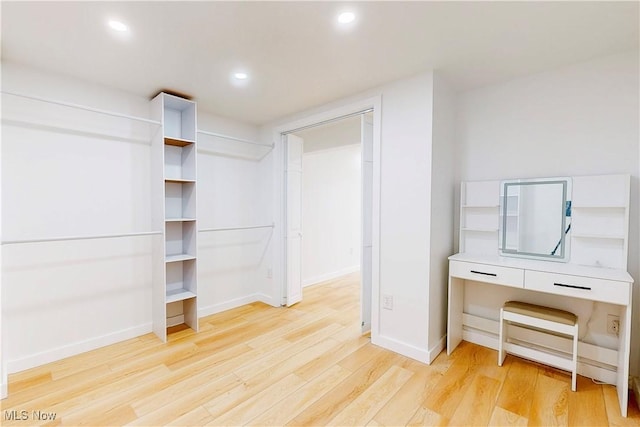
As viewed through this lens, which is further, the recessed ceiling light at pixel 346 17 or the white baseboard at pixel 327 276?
the white baseboard at pixel 327 276

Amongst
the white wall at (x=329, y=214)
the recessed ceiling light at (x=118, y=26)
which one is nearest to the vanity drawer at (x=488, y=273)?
the white wall at (x=329, y=214)

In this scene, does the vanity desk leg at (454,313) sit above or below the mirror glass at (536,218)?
below

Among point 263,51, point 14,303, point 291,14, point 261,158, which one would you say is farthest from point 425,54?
point 14,303

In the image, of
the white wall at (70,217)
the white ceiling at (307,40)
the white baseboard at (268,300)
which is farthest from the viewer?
the white baseboard at (268,300)

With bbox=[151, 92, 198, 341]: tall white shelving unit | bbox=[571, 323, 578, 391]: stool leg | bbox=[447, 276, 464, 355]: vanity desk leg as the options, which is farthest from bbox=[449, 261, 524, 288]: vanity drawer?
bbox=[151, 92, 198, 341]: tall white shelving unit

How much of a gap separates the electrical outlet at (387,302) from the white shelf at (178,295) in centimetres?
188

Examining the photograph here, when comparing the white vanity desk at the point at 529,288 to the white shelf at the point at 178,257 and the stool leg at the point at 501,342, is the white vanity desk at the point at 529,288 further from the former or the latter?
the white shelf at the point at 178,257

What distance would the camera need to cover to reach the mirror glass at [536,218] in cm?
229

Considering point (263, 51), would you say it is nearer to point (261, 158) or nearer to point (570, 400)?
point (261, 158)

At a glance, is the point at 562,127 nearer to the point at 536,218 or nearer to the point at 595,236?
the point at 536,218

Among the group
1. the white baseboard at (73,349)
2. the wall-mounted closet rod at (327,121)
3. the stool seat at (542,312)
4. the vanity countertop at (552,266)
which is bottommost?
the white baseboard at (73,349)

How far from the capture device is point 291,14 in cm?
167

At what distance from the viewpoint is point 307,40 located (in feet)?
6.35

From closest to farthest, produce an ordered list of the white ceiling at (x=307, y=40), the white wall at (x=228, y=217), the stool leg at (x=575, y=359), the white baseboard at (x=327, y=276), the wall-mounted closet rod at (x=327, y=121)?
1. the white ceiling at (x=307, y=40)
2. the stool leg at (x=575, y=359)
3. the wall-mounted closet rod at (x=327, y=121)
4. the white wall at (x=228, y=217)
5. the white baseboard at (x=327, y=276)
